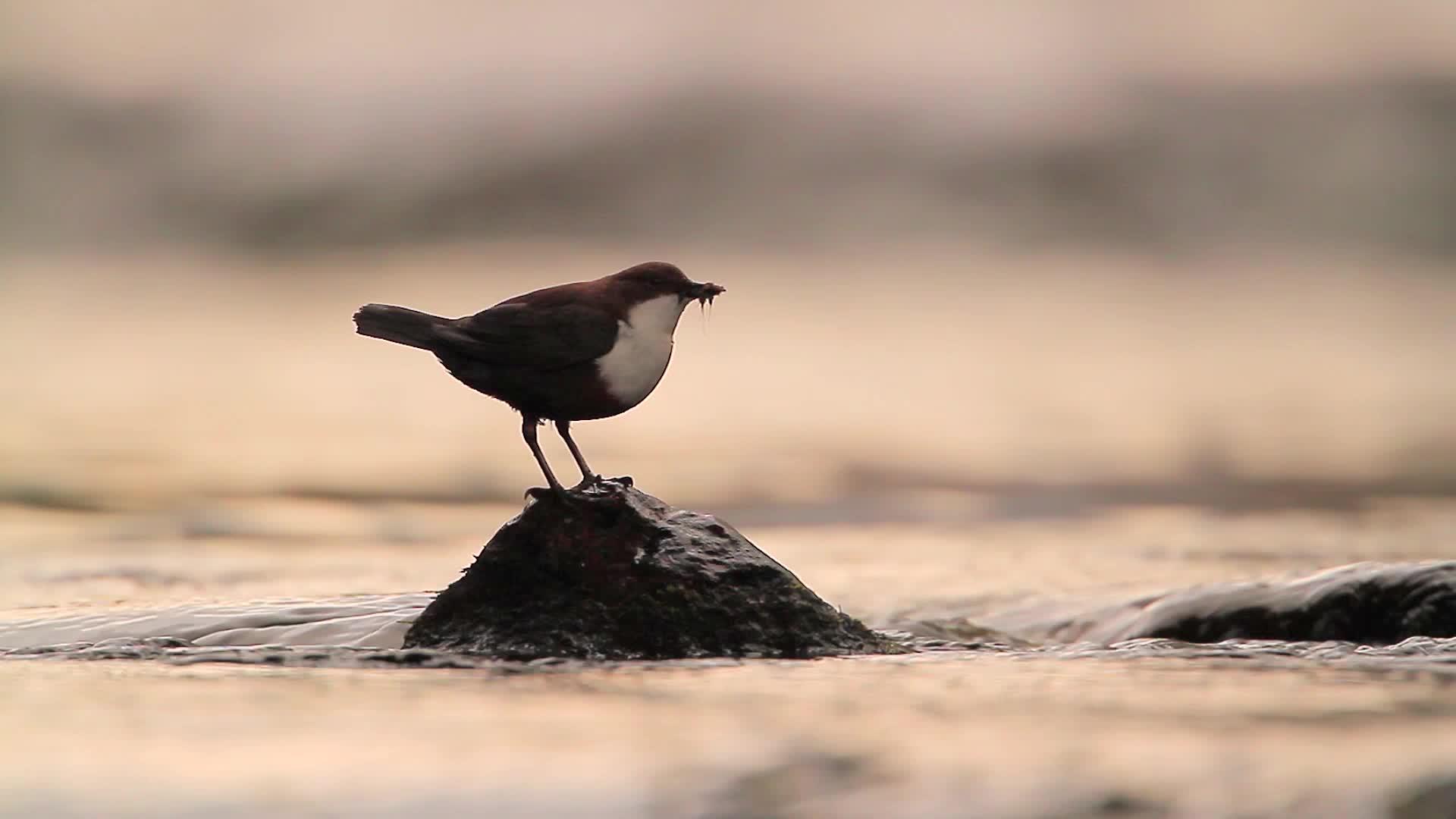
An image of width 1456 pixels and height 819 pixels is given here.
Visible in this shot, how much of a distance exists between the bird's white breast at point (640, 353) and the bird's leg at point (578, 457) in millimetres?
288

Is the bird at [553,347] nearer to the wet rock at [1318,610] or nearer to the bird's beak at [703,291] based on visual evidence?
the bird's beak at [703,291]

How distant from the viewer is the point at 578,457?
6.21 meters

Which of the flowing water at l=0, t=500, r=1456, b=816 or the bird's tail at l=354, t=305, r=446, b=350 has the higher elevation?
the bird's tail at l=354, t=305, r=446, b=350

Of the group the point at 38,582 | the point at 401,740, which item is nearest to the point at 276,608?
the point at 38,582

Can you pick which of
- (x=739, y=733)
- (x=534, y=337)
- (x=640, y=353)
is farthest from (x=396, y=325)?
(x=739, y=733)

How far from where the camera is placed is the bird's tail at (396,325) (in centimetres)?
612

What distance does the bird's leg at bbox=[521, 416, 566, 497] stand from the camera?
19.5 ft

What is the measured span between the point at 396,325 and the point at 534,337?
0.55 m

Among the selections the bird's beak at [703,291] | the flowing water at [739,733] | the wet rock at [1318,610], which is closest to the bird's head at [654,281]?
the bird's beak at [703,291]

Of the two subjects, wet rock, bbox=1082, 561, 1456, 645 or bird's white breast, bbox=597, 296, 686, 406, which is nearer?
bird's white breast, bbox=597, 296, 686, 406

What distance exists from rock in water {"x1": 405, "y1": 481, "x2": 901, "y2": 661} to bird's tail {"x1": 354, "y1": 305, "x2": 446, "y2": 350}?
2.57 feet

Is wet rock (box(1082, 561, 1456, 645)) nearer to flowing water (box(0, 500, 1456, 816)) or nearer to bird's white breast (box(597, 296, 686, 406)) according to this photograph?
flowing water (box(0, 500, 1456, 816))

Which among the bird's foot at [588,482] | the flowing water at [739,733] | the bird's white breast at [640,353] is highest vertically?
the bird's white breast at [640,353]

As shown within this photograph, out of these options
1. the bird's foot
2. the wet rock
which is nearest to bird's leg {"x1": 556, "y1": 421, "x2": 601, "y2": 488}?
the bird's foot
